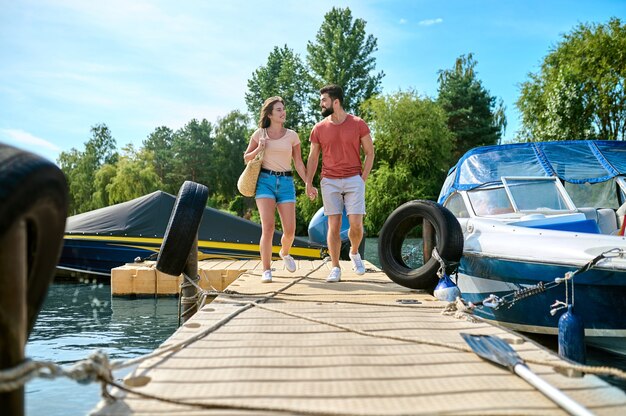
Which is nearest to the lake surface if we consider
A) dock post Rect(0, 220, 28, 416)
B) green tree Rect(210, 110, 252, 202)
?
dock post Rect(0, 220, 28, 416)

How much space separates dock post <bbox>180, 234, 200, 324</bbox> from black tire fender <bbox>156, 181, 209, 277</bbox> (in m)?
0.31

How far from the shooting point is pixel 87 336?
7.36 meters

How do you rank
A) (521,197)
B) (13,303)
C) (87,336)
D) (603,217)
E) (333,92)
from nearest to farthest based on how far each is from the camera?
(13,303), (333,92), (603,217), (521,197), (87,336)

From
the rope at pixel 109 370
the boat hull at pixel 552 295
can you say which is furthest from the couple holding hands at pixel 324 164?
the rope at pixel 109 370

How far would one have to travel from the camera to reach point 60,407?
454 cm

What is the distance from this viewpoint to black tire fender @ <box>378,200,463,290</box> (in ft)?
17.3

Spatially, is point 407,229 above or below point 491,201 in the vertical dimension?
below

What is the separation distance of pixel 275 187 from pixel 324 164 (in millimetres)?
631

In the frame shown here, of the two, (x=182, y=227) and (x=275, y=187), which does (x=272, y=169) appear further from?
(x=182, y=227)

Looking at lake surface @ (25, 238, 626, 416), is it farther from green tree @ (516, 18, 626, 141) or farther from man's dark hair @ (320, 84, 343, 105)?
green tree @ (516, 18, 626, 141)

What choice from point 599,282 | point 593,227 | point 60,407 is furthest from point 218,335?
point 593,227

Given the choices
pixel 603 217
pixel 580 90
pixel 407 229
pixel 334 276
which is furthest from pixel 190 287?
pixel 580 90

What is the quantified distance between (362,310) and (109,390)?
94.0 inches

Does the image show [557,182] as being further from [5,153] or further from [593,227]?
[5,153]
